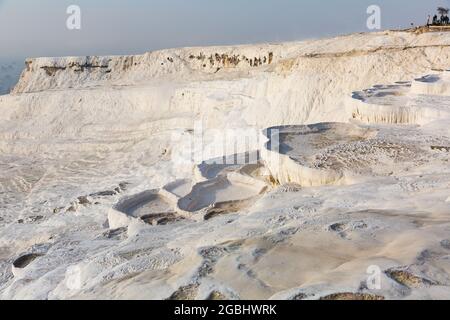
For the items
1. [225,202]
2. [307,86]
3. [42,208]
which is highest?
[307,86]

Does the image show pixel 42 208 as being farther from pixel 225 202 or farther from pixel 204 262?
pixel 204 262

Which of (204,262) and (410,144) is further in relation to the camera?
(410,144)

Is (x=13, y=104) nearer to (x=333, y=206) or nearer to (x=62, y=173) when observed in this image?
(x=62, y=173)

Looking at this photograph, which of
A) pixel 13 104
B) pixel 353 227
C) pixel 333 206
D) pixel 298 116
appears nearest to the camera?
pixel 353 227

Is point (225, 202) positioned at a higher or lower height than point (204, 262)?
lower

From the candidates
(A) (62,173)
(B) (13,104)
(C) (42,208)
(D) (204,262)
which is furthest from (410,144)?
(B) (13,104)
